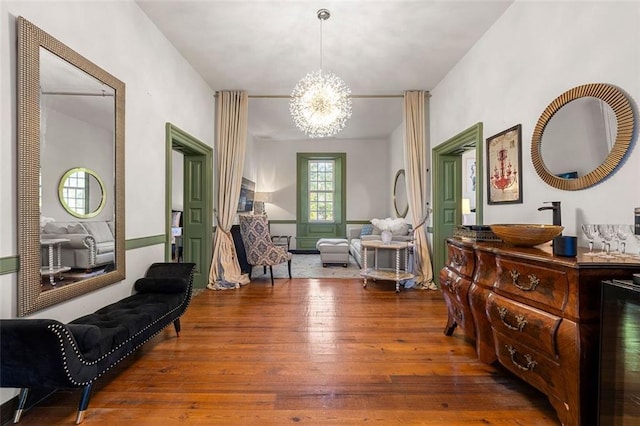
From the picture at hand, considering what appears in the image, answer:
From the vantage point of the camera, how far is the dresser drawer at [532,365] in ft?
5.01

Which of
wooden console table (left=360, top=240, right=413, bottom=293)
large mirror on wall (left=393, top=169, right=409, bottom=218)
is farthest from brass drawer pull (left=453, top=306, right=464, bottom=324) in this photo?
large mirror on wall (left=393, top=169, right=409, bottom=218)

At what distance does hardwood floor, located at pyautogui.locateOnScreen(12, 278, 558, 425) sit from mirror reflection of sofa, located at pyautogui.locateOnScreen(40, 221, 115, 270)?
84 cm

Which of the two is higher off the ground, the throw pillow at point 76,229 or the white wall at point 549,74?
the white wall at point 549,74

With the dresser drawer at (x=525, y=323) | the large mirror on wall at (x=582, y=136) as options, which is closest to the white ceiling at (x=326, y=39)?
the large mirror on wall at (x=582, y=136)

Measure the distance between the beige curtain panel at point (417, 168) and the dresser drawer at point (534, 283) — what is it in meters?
2.66

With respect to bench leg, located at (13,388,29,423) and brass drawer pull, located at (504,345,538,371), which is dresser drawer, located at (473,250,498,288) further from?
bench leg, located at (13,388,29,423)

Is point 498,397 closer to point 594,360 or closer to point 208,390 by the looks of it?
point 594,360

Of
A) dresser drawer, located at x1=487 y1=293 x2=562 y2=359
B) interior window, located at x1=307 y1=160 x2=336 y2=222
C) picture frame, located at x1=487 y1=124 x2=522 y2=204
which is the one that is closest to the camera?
dresser drawer, located at x1=487 y1=293 x2=562 y2=359

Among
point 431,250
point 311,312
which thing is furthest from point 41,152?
point 431,250

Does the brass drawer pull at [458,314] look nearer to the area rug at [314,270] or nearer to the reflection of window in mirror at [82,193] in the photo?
the area rug at [314,270]

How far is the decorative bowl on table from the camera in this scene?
1824 mm

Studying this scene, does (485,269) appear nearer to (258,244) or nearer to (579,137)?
(579,137)

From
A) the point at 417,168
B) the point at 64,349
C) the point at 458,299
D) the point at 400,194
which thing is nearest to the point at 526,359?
the point at 458,299

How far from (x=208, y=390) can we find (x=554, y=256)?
227 centimetres
